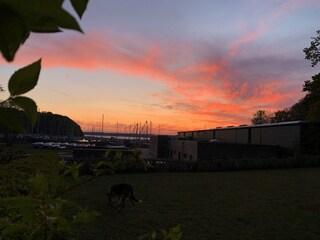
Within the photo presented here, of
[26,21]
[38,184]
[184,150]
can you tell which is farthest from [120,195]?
[184,150]

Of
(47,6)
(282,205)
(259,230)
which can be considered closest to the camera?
(47,6)

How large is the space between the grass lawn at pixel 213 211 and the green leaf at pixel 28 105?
8400 millimetres

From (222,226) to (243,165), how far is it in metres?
19.7

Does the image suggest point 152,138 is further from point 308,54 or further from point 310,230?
point 310,230

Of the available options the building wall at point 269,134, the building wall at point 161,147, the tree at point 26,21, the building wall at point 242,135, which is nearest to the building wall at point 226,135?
the building wall at point 269,134

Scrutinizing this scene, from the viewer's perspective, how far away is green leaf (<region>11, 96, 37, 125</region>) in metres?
0.60

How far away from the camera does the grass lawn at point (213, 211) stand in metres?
9.28

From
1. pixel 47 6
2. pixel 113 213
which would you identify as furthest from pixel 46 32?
pixel 113 213

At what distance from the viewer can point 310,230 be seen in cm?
959

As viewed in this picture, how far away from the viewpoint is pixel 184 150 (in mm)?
43188

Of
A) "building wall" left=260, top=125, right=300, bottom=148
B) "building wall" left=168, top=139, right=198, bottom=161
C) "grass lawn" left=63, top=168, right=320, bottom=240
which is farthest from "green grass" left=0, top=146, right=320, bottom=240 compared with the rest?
"building wall" left=260, top=125, right=300, bottom=148

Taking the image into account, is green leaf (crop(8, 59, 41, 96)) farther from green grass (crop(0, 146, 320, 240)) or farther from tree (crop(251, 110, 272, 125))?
tree (crop(251, 110, 272, 125))

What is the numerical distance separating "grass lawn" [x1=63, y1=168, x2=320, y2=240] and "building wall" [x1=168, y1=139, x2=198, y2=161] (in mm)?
18381

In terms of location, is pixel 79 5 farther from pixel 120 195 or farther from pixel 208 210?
pixel 208 210
